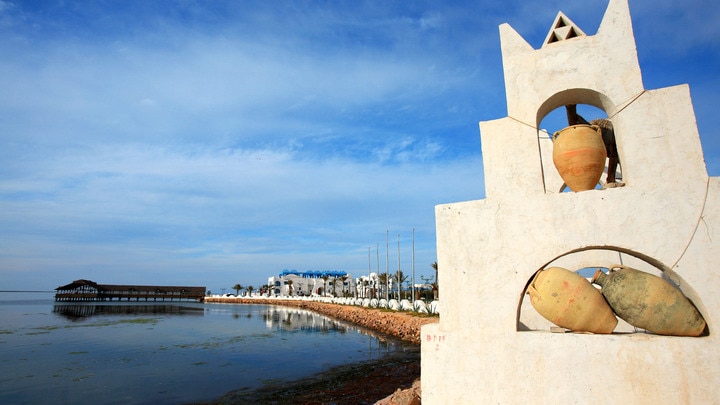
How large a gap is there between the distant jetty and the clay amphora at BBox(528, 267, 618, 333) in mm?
111722

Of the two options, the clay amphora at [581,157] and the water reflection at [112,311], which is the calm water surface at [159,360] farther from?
the water reflection at [112,311]

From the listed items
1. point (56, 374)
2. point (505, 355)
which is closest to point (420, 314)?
point (56, 374)

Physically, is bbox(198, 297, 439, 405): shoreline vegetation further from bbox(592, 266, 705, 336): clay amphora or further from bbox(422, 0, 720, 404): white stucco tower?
bbox(592, 266, 705, 336): clay amphora

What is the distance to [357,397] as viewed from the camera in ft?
40.6

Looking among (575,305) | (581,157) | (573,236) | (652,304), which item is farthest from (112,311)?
(652,304)

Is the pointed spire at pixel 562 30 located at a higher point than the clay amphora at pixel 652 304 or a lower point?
higher

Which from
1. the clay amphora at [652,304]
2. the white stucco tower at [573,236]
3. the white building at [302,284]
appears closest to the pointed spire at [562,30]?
the white stucco tower at [573,236]

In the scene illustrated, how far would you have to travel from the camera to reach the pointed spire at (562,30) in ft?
18.4

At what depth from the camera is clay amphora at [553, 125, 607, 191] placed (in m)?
5.00

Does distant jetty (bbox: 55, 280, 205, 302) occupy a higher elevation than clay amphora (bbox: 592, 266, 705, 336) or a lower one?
lower

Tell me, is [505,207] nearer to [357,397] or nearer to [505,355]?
[505,355]

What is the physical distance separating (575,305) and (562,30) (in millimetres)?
4115

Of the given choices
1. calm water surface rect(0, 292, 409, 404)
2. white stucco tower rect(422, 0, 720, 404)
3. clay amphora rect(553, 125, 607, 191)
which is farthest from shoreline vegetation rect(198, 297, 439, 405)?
clay amphora rect(553, 125, 607, 191)

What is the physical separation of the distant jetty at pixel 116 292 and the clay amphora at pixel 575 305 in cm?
11172
